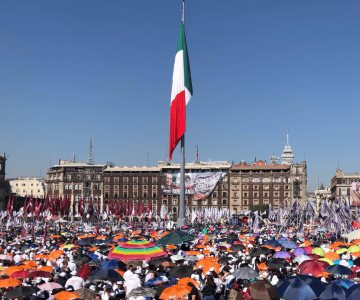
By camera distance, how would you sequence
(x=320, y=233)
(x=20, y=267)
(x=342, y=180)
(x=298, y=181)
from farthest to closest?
1. (x=342, y=180)
2. (x=298, y=181)
3. (x=320, y=233)
4. (x=20, y=267)

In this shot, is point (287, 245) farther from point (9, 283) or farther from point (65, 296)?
point (65, 296)

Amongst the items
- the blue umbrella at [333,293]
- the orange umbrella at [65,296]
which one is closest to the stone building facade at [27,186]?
the orange umbrella at [65,296]

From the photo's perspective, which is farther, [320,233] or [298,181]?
[298,181]

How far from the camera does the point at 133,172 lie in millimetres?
138125

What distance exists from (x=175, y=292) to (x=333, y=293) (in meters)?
3.75

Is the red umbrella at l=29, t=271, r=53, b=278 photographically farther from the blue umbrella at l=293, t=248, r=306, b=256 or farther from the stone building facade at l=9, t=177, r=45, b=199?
the stone building facade at l=9, t=177, r=45, b=199

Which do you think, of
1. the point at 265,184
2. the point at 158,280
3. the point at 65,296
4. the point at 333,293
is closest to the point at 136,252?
the point at 158,280

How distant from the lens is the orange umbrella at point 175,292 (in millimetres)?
13445

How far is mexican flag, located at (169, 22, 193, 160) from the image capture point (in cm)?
5419

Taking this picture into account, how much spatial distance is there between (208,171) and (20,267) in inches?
4507

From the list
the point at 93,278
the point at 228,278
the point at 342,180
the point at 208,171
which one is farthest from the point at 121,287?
the point at 342,180

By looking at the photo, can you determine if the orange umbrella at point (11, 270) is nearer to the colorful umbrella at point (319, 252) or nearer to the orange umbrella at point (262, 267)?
the orange umbrella at point (262, 267)

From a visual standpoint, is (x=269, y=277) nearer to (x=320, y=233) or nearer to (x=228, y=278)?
(x=228, y=278)

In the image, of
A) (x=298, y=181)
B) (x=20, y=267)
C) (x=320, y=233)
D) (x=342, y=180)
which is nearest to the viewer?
(x=20, y=267)
